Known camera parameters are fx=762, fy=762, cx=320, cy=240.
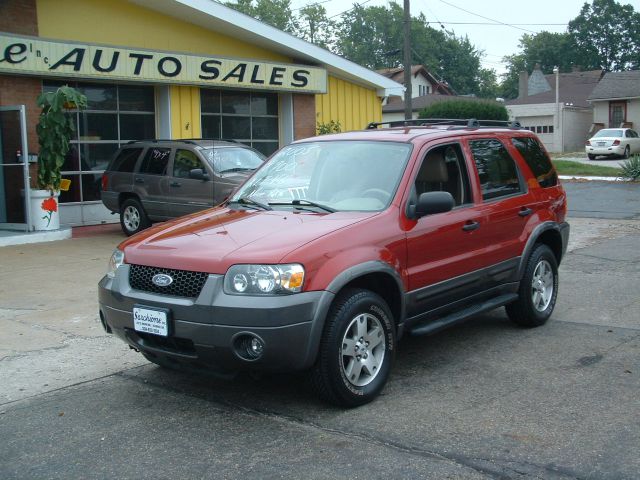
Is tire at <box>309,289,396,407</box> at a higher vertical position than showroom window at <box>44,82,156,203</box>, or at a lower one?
lower

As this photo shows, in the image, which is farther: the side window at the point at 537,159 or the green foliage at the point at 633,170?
the green foliage at the point at 633,170

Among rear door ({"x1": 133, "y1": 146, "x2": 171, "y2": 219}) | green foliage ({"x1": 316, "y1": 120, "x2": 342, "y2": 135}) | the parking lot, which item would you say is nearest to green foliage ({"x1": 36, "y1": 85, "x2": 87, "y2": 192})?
rear door ({"x1": 133, "y1": 146, "x2": 171, "y2": 219})

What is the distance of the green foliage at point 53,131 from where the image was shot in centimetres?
1346

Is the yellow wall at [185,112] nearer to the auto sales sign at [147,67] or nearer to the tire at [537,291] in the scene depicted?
the auto sales sign at [147,67]

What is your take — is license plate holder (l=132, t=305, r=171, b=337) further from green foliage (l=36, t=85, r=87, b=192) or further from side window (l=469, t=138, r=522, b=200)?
green foliage (l=36, t=85, r=87, b=192)

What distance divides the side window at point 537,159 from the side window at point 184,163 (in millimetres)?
7202

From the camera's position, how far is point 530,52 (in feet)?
324

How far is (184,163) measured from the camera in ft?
44.6

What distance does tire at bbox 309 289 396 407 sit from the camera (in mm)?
4785

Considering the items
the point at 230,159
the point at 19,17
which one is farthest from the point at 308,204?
the point at 19,17

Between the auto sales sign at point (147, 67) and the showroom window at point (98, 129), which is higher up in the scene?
the auto sales sign at point (147, 67)

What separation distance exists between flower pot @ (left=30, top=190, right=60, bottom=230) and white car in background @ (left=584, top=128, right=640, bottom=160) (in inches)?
1254

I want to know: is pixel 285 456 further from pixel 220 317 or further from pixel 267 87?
pixel 267 87

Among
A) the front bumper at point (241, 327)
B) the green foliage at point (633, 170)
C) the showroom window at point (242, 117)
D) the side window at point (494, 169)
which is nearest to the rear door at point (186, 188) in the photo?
the showroom window at point (242, 117)
